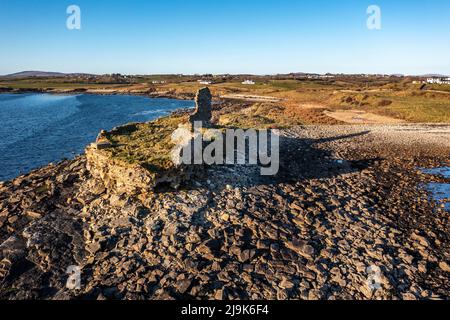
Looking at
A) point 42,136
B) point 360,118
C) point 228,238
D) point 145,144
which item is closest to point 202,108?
point 145,144

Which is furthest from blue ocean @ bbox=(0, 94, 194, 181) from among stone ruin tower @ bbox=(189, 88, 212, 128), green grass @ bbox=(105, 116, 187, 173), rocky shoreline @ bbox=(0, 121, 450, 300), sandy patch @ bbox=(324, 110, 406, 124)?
sandy patch @ bbox=(324, 110, 406, 124)

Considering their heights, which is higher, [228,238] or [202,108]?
[202,108]

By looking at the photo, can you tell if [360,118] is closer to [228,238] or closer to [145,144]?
[145,144]

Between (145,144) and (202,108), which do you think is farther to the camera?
(202,108)

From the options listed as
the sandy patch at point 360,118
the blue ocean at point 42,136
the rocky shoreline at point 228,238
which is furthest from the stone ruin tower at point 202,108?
the sandy patch at point 360,118

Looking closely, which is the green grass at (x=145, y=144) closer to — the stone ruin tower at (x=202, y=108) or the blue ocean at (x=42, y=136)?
the stone ruin tower at (x=202, y=108)

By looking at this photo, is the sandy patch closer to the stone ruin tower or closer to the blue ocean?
the stone ruin tower

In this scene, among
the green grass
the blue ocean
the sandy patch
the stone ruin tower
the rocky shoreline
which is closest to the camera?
the rocky shoreline

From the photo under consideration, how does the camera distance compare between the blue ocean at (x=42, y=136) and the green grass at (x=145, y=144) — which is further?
the blue ocean at (x=42, y=136)
